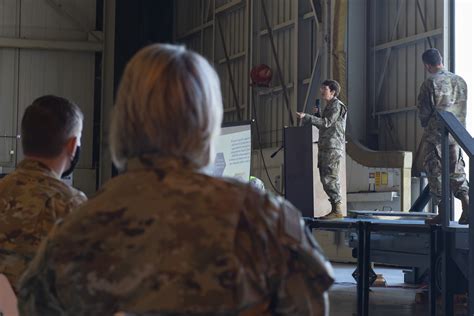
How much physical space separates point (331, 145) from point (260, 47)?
25.7 ft

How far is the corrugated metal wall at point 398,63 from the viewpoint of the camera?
12.4 metres

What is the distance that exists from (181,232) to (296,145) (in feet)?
25.4

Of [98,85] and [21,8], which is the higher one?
[21,8]

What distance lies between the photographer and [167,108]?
158 cm

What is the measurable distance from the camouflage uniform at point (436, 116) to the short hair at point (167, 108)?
5877 millimetres

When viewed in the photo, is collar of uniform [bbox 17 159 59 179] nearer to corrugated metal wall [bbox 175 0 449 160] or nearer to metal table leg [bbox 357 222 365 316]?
metal table leg [bbox 357 222 365 316]

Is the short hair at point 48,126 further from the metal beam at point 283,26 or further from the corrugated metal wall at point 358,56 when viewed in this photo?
the metal beam at point 283,26

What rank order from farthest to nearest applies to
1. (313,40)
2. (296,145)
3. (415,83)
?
(313,40), (415,83), (296,145)

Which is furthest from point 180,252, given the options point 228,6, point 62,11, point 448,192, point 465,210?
point 62,11

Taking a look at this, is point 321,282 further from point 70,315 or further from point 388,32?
point 388,32

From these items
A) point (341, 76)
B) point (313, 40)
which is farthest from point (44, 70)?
point (341, 76)

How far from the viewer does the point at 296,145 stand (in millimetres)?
9258

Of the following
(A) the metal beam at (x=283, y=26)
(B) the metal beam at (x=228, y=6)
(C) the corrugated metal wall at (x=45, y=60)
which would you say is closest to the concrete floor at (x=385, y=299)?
(A) the metal beam at (x=283, y=26)

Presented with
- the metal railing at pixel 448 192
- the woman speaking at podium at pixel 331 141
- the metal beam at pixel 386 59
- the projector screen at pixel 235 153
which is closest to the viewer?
the metal railing at pixel 448 192
